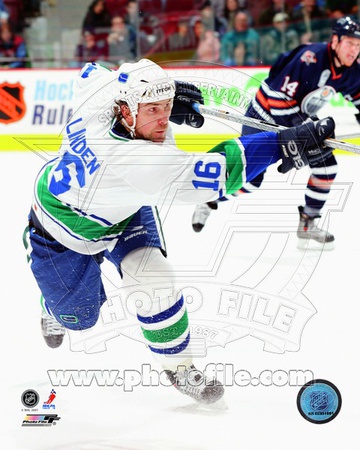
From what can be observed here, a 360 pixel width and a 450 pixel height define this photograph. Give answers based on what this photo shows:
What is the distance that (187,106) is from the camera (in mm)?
2074

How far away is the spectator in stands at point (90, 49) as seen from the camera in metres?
6.19

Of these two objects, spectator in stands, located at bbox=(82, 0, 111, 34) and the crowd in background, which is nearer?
the crowd in background

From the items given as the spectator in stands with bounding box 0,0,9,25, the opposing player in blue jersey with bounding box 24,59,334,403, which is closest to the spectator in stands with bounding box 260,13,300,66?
the spectator in stands with bounding box 0,0,9,25

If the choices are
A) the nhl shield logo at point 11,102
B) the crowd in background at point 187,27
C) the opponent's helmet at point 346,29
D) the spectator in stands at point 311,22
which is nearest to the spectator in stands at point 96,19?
the crowd in background at point 187,27

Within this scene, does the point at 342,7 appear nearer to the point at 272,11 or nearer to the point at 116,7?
the point at 272,11

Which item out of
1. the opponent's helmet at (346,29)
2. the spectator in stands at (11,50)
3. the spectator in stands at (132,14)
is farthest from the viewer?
the spectator in stands at (132,14)

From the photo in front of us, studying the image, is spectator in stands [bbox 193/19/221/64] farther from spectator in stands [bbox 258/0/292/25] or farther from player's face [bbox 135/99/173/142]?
player's face [bbox 135/99/173/142]

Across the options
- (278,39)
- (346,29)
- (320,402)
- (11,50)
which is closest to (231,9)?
(278,39)

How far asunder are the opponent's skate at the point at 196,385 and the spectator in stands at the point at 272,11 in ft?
15.2

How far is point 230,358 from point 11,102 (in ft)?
13.7

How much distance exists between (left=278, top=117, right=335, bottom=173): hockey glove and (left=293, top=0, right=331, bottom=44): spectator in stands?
457 cm

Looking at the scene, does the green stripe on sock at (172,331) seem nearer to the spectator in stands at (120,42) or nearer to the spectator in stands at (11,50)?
the spectator in stands at (11,50)

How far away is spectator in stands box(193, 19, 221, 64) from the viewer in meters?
6.05

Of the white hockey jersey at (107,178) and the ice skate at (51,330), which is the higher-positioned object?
the white hockey jersey at (107,178)
